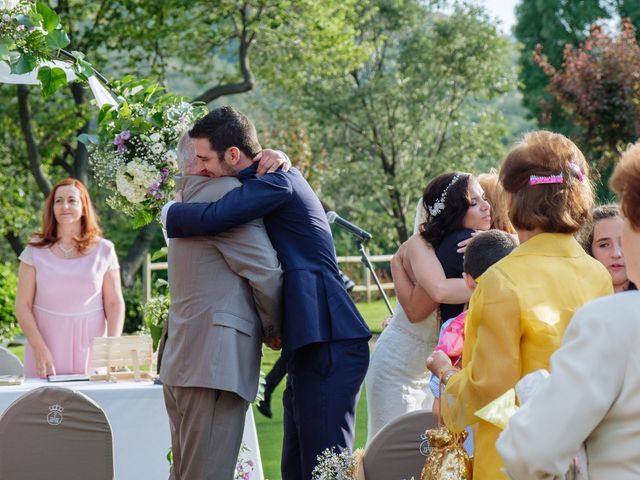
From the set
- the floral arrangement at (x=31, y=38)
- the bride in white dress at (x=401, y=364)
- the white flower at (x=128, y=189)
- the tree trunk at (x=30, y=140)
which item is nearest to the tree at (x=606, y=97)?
the tree trunk at (x=30, y=140)

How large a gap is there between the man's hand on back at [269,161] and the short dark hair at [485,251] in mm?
980

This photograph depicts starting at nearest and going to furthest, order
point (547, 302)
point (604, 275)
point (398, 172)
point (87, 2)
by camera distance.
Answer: point (547, 302) < point (604, 275) < point (87, 2) < point (398, 172)

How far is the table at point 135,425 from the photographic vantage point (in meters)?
4.93

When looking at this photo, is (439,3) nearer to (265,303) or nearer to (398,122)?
(398,122)

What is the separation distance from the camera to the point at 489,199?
4766 mm

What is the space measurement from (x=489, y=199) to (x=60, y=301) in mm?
2430

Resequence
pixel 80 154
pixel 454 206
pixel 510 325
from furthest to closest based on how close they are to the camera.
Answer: pixel 80 154
pixel 454 206
pixel 510 325

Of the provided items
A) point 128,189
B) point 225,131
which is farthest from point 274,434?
point 225,131

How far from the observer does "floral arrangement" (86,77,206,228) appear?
190 inches

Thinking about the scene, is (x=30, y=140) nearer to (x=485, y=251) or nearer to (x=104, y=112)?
(x=104, y=112)

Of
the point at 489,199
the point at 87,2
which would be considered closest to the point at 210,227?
the point at 489,199

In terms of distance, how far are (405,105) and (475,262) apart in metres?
21.2

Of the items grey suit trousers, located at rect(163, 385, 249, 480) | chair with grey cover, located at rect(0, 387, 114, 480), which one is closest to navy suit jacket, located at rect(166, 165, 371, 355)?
grey suit trousers, located at rect(163, 385, 249, 480)

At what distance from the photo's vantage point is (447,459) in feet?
9.14
